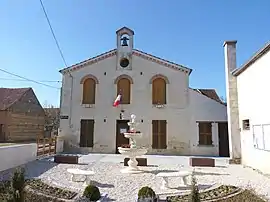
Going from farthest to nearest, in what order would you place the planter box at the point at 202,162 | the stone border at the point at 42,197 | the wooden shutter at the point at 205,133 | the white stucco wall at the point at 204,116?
the wooden shutter at the point at 205,133, the white stucco wall at the point at 204,116, the planter box at the point at 202,162, the stone border at the point at 42,197

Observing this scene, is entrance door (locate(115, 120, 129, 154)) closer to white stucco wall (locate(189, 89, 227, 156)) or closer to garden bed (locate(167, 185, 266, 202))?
white stucco wall (locate(189, 89, 227, 156))

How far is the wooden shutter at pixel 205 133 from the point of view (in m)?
17.5

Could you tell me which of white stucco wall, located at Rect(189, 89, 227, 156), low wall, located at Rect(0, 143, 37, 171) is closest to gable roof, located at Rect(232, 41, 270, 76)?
white stucco wall, located at Rect(189, 89, 227, 156)

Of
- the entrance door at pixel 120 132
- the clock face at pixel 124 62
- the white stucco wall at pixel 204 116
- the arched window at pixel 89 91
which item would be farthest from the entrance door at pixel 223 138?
the arched window at pixel 89 91

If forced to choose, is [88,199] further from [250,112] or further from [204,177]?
[250,112]

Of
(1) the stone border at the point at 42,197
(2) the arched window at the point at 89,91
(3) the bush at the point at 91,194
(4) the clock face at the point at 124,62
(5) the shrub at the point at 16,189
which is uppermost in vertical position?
(4) the clock face at the point at 124,62

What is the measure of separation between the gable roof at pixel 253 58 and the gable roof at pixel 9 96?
23.0 m

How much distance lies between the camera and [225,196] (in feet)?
22.3

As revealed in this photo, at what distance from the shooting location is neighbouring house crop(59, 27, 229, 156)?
17641mm

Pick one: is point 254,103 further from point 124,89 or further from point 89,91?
point 89,91

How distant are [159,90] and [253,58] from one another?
811cm

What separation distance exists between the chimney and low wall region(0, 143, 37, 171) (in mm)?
11118

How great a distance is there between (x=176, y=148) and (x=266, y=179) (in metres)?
8.68

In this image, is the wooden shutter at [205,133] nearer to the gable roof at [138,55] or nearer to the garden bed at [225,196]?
the gable roof at [138,55]
